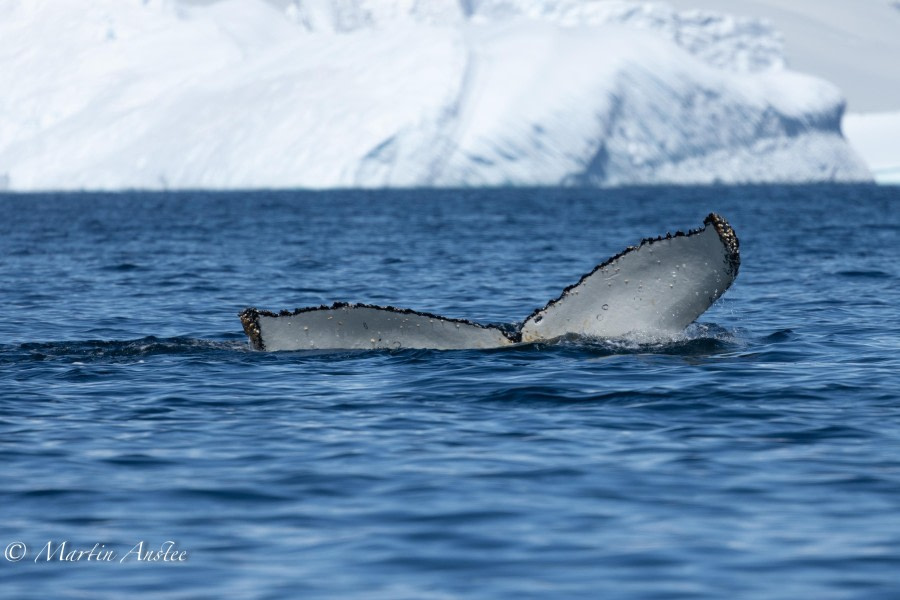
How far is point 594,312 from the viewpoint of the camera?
10.8 m

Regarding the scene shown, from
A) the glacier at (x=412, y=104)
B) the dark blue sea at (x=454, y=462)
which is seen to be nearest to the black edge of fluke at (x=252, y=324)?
the dark blue sea at (x=454, y=462)

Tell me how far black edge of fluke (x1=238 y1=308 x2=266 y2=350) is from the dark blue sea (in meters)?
0.22

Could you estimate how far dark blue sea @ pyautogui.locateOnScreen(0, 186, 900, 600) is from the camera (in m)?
5.96

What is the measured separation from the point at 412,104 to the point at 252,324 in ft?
342

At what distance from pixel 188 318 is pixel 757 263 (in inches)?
527

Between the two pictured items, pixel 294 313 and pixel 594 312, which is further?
pixel 294 313

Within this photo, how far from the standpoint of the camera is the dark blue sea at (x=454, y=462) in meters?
5.96
